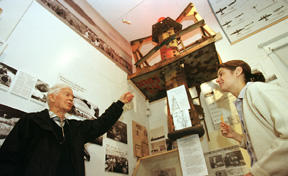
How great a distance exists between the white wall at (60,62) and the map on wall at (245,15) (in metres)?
1.62

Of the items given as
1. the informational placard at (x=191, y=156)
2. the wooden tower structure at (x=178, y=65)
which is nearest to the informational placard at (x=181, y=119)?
the wooden tower structure at (x=178, y=65)

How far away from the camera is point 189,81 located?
2.21m

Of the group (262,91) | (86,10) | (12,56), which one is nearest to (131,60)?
(86,10)

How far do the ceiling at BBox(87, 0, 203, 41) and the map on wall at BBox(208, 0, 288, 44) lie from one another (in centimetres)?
53

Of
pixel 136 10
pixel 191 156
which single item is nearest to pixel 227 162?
pixel 191 156

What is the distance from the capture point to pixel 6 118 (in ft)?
3.51

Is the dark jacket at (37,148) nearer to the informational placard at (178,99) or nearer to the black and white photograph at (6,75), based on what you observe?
the black and white photograph at (6,75)

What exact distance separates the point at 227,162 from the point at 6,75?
6.33 ft

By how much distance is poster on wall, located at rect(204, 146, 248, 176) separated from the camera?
1522 millimetres

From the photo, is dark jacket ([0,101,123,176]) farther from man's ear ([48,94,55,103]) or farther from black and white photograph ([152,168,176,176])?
black and white photograph ([152,168,176,176])

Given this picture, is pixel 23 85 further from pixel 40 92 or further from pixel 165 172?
pixel 165 172

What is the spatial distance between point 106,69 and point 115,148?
935mm

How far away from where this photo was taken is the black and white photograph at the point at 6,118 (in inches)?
40.8

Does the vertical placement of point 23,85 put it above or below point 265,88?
above
